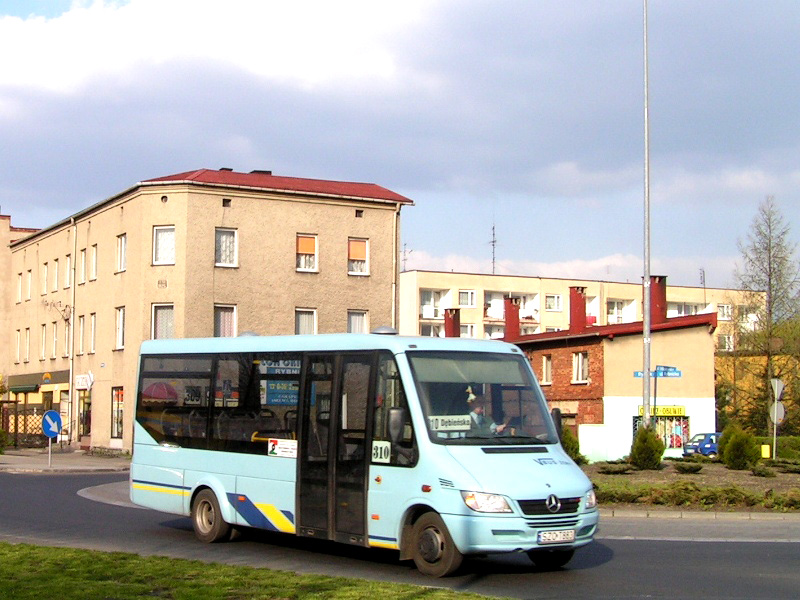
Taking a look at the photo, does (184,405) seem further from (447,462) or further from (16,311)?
(16,311)

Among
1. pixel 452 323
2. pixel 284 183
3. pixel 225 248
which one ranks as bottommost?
pixel 452 323

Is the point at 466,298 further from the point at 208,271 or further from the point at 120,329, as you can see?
the point at 208,271

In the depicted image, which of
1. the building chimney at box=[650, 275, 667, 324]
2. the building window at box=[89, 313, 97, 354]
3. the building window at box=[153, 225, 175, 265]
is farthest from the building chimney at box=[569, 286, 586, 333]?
the building window at box=[89, 313, 97, 354]

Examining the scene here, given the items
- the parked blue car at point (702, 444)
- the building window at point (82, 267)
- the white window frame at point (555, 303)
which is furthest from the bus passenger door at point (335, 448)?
the white window frame at point (555, 303)

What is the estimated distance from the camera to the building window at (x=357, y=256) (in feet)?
152

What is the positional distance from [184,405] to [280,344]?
2.16 metres

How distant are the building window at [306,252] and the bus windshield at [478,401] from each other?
33.1 metres

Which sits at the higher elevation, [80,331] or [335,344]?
[80,331]

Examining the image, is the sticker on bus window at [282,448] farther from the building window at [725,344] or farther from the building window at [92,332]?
the building window at [725,344]

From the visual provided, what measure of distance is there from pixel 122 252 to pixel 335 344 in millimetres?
34354

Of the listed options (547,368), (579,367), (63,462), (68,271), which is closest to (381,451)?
(63,462)

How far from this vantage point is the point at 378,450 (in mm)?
12305

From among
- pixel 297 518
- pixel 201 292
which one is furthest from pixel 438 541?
pixel 201 292

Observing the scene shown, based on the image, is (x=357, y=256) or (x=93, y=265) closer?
(x=357, y=256)
